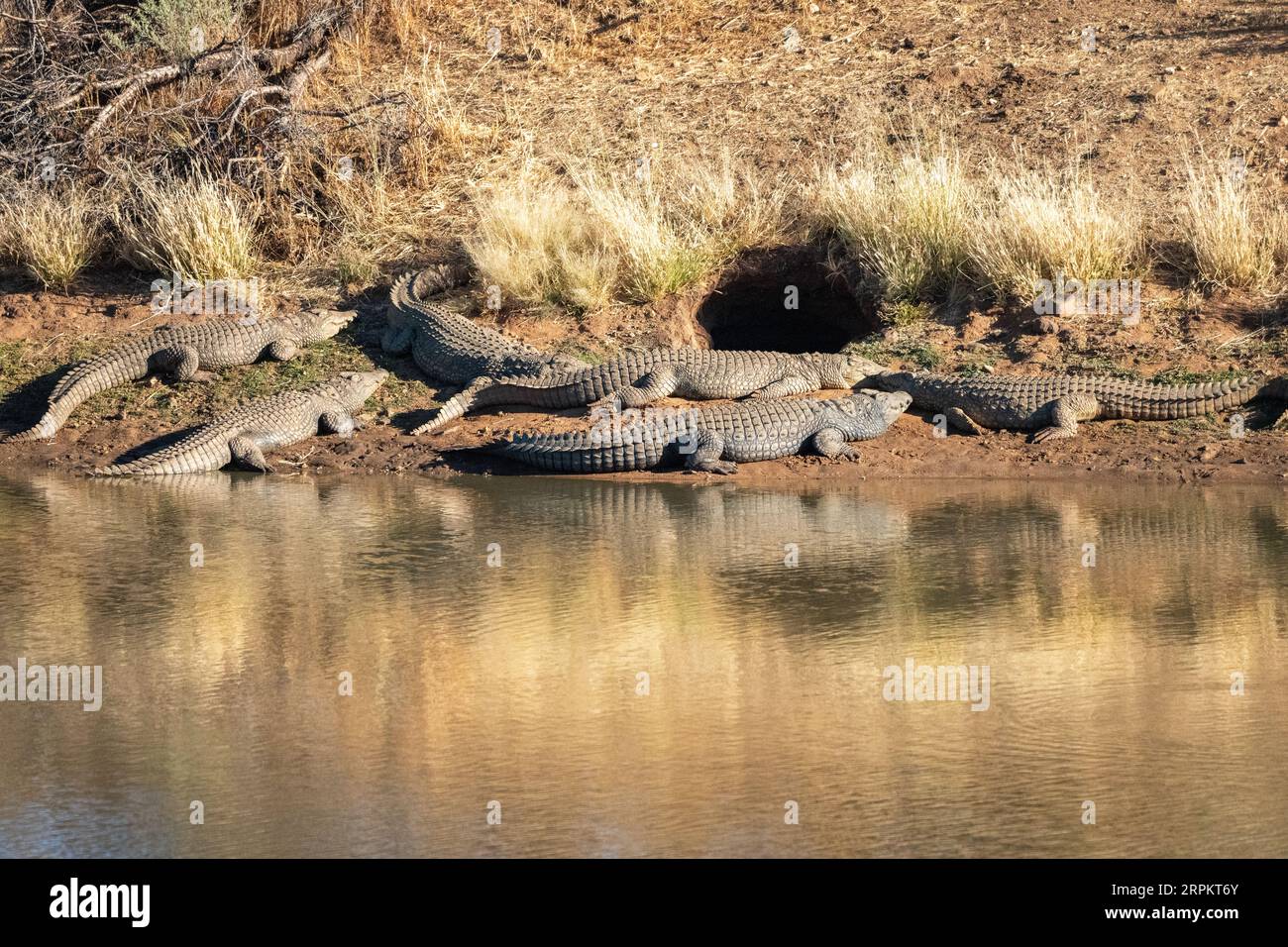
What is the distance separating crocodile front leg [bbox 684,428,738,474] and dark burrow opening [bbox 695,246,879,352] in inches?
95.5

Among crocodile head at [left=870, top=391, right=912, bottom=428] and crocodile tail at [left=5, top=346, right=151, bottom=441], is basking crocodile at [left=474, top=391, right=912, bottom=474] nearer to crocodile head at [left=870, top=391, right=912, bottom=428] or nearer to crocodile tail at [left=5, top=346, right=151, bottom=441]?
crocodile head at [left=870, top=391, right=912, bottom=428]

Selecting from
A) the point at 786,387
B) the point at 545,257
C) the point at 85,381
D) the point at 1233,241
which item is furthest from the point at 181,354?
the point at 1233,241

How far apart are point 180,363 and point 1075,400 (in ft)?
22.1

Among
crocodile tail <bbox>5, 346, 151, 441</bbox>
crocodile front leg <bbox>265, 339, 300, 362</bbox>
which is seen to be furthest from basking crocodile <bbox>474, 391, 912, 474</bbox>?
crocodile tail <bbox>5, 346, 151, 441</bbox>

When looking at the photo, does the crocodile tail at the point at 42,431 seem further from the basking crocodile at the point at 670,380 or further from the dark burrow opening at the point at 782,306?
the dark burrow opening at the point at 782,306

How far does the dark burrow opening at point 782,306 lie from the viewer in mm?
12734

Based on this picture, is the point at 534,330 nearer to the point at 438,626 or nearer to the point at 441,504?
the point at 441,504

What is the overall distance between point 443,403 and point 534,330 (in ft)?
4.25

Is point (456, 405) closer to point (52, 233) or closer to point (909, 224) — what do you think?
point (909, 224)

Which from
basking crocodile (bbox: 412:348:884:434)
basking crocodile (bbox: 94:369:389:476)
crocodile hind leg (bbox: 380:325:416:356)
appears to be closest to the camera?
basking crocodile (bbox: 94:369:389:476)

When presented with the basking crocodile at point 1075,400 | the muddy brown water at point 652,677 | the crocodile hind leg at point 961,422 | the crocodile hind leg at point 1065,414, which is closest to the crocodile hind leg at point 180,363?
the muddy brown water at point 652,677

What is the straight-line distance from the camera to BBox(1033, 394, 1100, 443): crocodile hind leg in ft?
34.8

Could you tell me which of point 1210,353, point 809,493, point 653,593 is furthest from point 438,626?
point 1210,353

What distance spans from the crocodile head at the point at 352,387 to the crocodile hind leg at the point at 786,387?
9.52ft
